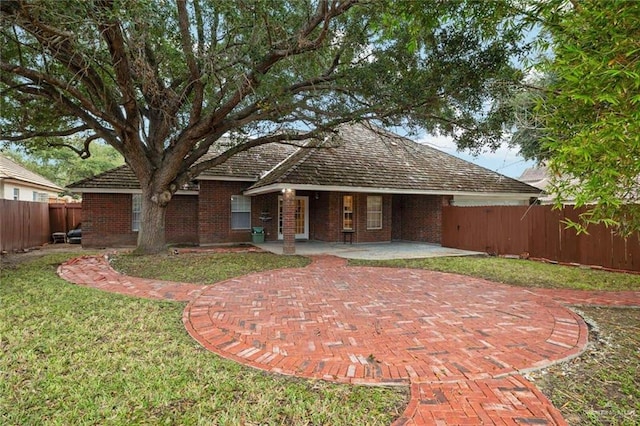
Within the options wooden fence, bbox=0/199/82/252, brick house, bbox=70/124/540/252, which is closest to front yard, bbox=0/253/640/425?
brick house, bbox=70/124/540/252

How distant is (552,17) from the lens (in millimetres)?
Result: 3789

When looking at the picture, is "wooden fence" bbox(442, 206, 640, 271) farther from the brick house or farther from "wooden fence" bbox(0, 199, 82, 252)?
"wooden fence" bbox(0, 199, 82, 252)

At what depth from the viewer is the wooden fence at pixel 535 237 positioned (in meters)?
9.34

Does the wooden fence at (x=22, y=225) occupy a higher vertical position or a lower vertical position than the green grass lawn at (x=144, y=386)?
higher

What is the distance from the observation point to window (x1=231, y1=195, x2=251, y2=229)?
15773 mm

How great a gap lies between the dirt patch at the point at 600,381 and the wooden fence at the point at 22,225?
15603mm

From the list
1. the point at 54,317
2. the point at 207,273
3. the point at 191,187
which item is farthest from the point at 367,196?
the point at 54,317

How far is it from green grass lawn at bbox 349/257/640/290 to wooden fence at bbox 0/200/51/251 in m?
12.2

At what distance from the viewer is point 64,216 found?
55.8 ft

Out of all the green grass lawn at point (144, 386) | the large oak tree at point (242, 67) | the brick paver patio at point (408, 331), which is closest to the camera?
the green grass lawn at point (144, 386)

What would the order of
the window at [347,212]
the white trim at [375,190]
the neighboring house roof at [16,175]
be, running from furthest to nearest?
the neighboring house roof at [16,175] → the window at [347,212] → the white trim at [375,190]

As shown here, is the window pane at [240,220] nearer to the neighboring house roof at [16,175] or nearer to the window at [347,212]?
the window at [347,212]

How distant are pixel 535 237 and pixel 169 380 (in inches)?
474

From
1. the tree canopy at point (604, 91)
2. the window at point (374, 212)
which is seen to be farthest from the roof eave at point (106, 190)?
the tree canopy at point (604, 91)
